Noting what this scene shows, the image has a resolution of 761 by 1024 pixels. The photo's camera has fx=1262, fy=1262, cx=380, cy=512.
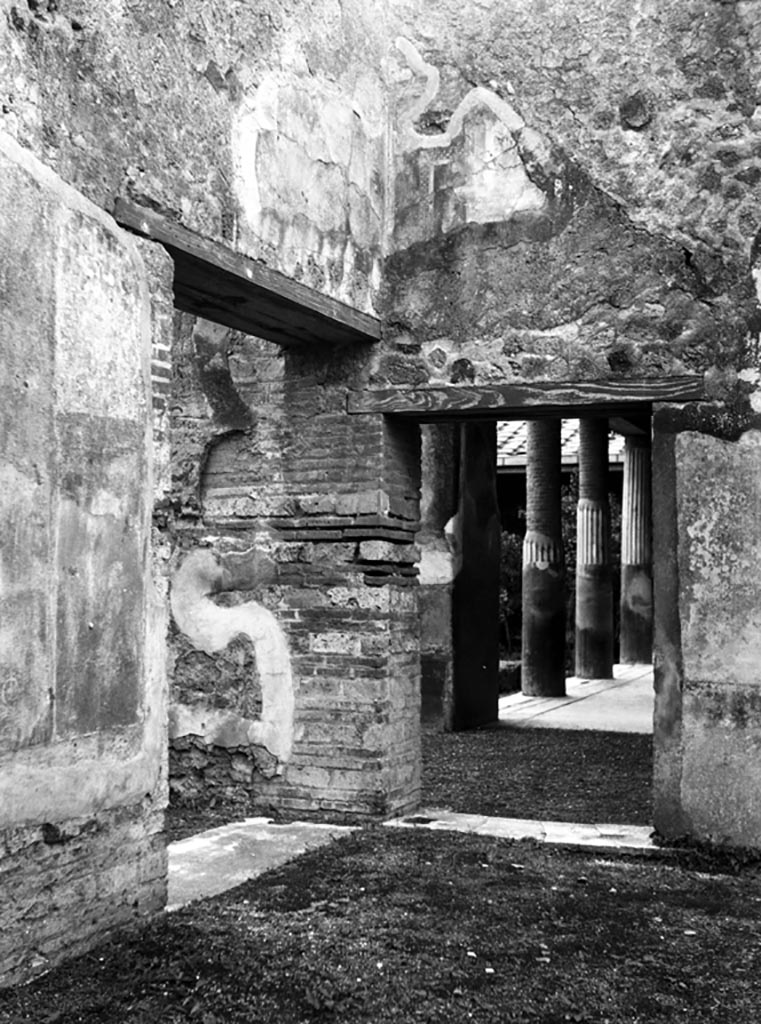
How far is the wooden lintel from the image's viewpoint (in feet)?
17.9

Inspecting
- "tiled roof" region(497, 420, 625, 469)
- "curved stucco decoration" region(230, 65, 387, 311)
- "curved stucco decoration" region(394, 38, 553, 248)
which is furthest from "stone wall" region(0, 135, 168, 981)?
"tiled roof" region(497, 420, 625, 469)

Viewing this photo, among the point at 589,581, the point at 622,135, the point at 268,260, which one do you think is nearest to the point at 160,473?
the point at 268,260

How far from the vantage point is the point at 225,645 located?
5930mm

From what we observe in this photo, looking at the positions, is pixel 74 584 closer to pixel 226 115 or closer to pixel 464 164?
pixel 226 115

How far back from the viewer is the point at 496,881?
4.74 meters

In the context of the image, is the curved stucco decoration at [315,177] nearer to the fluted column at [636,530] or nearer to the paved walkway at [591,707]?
the paved walkway at [591,707]

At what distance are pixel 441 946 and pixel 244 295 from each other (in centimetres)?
255

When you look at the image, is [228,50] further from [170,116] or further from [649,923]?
[649,923]

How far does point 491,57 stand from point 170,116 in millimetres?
2015

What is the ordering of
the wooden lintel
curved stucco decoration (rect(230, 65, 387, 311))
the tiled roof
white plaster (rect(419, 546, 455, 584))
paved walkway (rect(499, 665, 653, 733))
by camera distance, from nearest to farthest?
curved stucco decoration (rect(230, 65, 387, 311))
the wooden lintel
white plaster (rect(419, 546, 455, 584))
paved walkway (rect(499, 665, 653, 733))
the tiled roof

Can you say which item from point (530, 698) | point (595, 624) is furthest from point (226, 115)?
point (595, 624)

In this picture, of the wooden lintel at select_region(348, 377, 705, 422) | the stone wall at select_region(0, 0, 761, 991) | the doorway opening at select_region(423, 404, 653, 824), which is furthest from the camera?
the doorway opening at select_region(423, 404, 653, 824)

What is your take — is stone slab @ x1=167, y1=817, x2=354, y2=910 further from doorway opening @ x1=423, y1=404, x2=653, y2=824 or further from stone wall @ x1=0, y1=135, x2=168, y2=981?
doorway opening @ x1=423, y1=404, x2=653, y2=824

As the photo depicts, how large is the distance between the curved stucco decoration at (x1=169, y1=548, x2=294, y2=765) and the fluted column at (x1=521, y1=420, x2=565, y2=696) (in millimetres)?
6697
